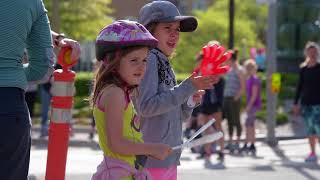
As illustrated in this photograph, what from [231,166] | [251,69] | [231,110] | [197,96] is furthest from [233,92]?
[197,96]

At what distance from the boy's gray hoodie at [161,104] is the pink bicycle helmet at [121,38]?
48cm

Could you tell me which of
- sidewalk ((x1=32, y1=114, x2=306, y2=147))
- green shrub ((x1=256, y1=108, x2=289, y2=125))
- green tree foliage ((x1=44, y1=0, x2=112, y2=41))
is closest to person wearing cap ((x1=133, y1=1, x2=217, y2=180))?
sidewalk ((x1=32, y1=114, x2=306, y2=147))

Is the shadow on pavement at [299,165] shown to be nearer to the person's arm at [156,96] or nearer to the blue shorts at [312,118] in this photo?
the blue shorts at [312,118]

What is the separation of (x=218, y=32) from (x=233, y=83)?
21691 mm

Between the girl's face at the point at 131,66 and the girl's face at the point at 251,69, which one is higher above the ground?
the girl's face at the point at 131,66

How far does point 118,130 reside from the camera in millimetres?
3748

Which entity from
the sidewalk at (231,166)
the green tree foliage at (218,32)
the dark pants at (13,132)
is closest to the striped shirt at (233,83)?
the sidewalk at (231,166)

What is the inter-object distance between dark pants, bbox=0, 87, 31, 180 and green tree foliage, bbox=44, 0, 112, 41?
1125 inches

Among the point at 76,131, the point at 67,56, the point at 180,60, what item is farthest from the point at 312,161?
the point at 180,60

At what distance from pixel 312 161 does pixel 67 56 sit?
24.8 feet

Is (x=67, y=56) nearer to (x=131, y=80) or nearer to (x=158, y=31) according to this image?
(x=158, y=31)

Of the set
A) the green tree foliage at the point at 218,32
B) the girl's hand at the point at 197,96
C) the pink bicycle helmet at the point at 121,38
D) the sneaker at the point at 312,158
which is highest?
the pink bicycle helmet at the point at 121,38

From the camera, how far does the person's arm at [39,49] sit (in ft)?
12.6

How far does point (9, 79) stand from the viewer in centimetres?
364
